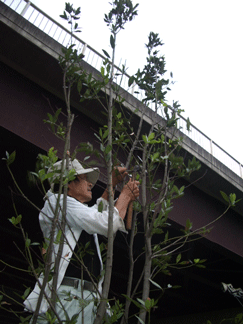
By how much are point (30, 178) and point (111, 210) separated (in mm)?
672

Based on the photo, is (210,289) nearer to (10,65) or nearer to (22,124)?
(22,124)

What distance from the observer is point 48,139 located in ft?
16.0

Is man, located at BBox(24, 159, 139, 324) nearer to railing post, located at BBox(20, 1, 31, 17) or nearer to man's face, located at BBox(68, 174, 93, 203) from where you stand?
man's face, located at BBox(68, 174, 93, 203)

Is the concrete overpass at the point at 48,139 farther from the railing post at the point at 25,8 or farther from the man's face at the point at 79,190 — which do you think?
the man's face at the point at 79,190

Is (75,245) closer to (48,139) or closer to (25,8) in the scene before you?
(48,139)

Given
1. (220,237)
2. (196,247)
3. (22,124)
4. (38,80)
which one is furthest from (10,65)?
(196,247)

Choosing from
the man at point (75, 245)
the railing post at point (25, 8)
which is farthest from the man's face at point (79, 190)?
the railing post at point (25, 8)

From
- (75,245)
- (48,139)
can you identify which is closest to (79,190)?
(75,245)

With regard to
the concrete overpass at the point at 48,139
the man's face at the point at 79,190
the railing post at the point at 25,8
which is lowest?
the man's face at the point at 79,190

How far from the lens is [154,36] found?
12.7 feet

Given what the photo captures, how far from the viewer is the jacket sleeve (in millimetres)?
2115

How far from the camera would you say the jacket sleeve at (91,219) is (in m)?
2.12

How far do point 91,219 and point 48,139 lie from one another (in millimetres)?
3073

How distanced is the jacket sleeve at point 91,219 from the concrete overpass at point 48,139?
0.65m
